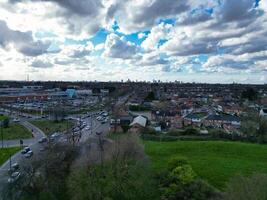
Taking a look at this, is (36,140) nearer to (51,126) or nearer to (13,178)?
(51,126)

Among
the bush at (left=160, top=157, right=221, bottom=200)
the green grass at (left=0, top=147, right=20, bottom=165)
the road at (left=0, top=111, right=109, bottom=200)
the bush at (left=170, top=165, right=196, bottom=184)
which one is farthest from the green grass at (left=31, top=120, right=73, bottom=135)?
the bush at (left=170, top=165, right=196, bottom=184)

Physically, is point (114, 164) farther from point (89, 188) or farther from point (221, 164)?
point (221, 164)

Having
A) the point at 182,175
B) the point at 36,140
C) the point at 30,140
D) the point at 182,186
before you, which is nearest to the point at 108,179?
the point at 182,186

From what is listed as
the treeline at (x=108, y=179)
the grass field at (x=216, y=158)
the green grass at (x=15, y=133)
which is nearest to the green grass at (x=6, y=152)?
the green grass at (x=15, y=133)

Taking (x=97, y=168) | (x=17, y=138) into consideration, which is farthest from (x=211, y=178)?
(x=17, y=138)

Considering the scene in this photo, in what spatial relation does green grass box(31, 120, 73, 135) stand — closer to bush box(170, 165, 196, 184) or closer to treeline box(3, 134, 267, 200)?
treeline box(3, 134, 267, 200)
